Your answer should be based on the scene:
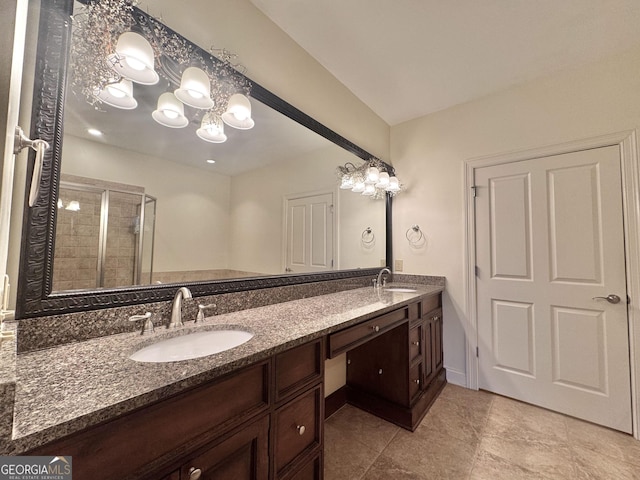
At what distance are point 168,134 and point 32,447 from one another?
1157mm

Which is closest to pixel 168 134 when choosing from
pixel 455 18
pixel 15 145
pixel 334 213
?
pixel 15 145

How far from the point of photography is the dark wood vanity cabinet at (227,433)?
57 cm

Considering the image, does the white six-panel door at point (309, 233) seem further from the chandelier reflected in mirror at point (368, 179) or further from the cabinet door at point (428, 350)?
the cabinet door at point (428, 350)

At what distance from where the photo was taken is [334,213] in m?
2.20

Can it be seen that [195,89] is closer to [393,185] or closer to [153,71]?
[153,71]

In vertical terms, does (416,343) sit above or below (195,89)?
below

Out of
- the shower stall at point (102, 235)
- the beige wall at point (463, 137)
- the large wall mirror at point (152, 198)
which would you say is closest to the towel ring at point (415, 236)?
the beige wall at point (463, 137)

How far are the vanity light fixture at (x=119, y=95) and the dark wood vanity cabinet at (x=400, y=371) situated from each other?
5.74 ft

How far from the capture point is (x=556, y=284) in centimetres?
203

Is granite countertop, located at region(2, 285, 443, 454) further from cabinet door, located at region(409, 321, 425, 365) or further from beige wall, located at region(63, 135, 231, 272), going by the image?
cabinet door, located at region(409, 321, 425, 365)

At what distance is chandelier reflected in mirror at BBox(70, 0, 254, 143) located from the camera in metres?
0.95

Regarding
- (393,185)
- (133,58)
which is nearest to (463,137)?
(393,185)

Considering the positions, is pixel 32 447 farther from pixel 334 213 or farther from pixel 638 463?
pixel 638 463

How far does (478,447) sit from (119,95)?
264 centimetres
